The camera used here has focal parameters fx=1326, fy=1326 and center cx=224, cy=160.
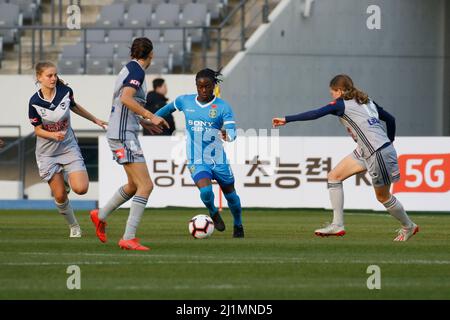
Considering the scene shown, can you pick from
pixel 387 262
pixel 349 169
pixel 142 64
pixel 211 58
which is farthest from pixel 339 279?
pixel 211 58

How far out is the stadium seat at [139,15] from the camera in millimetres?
29955

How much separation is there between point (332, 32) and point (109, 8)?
5.17 m

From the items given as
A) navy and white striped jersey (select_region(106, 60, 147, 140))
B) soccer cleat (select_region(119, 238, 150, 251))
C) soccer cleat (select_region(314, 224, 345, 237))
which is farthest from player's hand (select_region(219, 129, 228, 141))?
soccer cleat (select_region(119, 238, 150, 251))

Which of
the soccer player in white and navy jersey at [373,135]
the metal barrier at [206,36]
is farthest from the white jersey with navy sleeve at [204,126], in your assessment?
the metal barrier at [206,36]

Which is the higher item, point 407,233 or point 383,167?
point 383,167

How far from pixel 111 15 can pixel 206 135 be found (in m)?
15.8

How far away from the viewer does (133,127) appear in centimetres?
1300

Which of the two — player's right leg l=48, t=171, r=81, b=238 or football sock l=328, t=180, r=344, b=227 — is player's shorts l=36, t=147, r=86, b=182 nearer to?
player's right leg l=48, t=171, r=81, b=238

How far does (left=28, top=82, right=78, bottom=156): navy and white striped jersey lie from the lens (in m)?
14.4

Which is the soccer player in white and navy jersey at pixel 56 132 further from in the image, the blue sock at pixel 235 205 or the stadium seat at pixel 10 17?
the stadium seat at pixel 10 17

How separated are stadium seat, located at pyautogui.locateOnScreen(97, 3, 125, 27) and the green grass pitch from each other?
13.5 meters

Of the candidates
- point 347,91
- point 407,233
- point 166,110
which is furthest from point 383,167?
point 166,110

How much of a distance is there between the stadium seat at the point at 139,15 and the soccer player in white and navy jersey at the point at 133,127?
17.1 m

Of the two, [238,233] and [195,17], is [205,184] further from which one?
[195,17]
